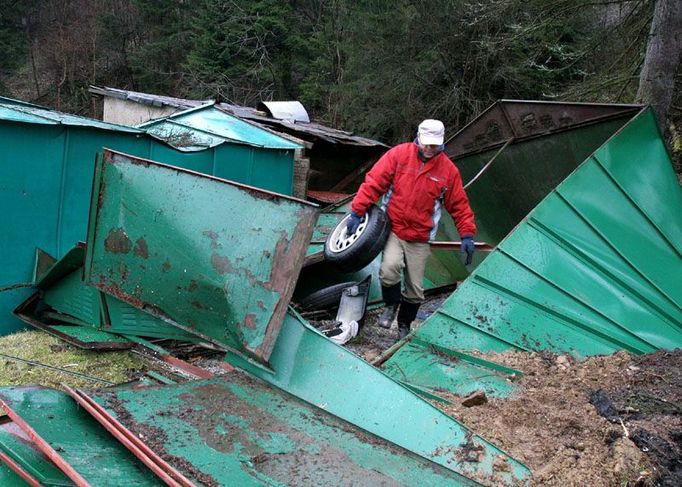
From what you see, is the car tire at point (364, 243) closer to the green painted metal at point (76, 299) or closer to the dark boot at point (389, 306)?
the dark boot at point (389, 306)

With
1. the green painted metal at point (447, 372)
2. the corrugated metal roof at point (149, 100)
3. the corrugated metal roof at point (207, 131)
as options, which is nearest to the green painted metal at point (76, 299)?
the green painted metal at point (447, 372)

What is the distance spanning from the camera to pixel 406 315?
4.90 metres

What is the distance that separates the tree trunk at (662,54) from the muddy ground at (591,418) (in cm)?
575

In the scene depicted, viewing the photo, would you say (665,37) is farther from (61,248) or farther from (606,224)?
(61,248)

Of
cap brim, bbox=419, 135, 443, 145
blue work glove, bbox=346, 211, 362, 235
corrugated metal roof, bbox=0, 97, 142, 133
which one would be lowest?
blue work glove, bbox=346, 211, 362, 235

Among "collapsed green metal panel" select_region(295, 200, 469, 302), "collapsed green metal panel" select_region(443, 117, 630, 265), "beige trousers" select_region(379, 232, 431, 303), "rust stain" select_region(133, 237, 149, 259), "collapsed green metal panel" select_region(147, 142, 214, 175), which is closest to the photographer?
"rust stain" select_region(133, 237, 149, 259)

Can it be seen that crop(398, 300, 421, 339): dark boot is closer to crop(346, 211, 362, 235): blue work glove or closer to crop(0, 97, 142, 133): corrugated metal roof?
crop(346, 211, 362, 235): blue work glove

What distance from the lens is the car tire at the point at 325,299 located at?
208 inches

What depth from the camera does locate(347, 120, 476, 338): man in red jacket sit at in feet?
14.8

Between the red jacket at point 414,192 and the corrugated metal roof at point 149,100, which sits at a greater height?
the corrugated metal roof at point 149,100

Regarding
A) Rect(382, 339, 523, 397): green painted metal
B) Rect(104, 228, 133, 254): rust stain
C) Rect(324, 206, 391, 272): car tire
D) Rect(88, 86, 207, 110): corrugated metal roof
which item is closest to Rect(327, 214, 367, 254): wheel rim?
Rect(324, 206, 391, 272): car tire

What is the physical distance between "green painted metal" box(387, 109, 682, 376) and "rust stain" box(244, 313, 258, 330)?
984 mm

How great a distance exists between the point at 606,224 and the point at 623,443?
2300 millimetres

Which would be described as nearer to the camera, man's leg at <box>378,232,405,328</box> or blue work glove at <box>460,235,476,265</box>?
blue work glove at <box>460,235,476,265</box>
